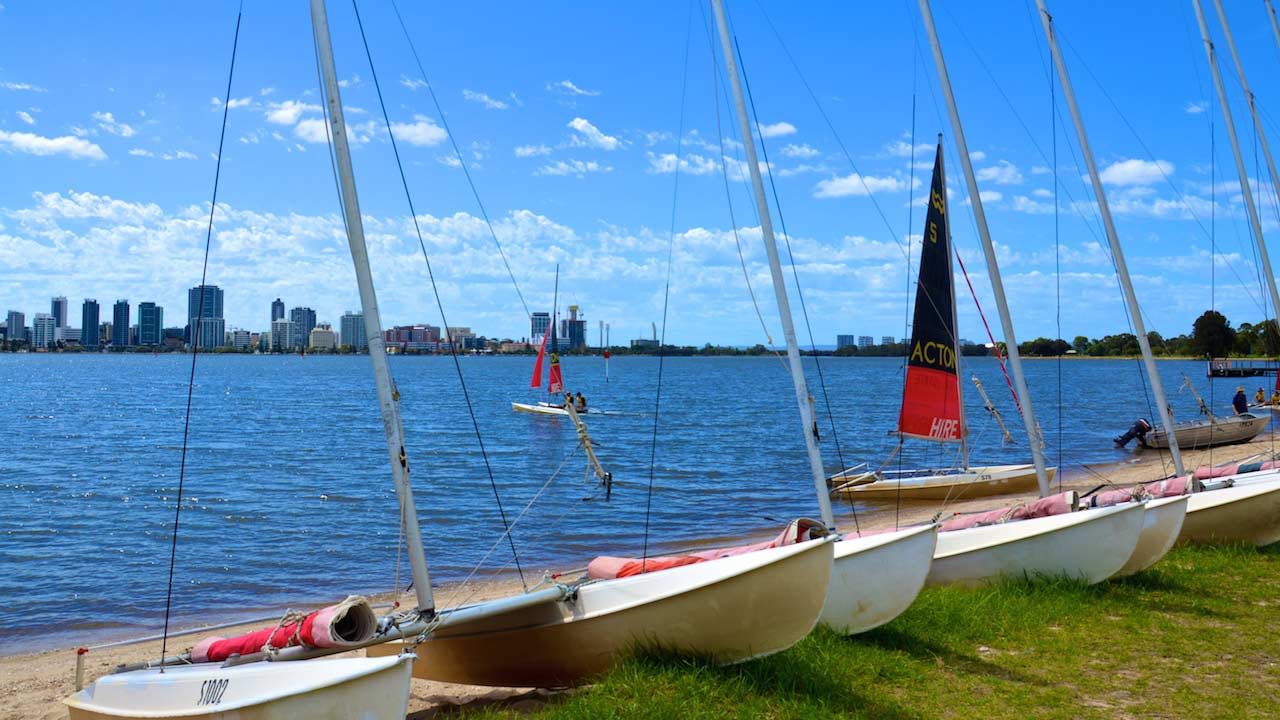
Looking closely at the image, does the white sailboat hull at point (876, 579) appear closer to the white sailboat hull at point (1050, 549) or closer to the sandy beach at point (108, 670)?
the white sailboat hull at point (1050, 549)

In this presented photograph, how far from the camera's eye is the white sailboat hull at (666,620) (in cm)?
790

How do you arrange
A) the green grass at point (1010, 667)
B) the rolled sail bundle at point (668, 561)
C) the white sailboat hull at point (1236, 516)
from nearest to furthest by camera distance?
the green grass at point (1010, 667) < the rolled sail bundle at point (668, 561) < the white sailboat hull at point (1236, 516)

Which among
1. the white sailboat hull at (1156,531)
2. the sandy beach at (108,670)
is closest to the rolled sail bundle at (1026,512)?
the white sailboat hull at (1156,531)

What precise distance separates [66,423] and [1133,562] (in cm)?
5993

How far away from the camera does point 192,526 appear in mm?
24922

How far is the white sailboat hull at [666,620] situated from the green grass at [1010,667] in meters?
0.22

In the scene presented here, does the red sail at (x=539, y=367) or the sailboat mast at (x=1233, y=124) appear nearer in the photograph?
the sailboat mast at (x=1233, y=124)

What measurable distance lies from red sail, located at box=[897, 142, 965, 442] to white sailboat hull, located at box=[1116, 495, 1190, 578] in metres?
4.53

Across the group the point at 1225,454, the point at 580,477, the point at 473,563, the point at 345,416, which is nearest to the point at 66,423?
the point at 345,416

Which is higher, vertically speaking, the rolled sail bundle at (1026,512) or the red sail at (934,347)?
the red sail at (934,347)

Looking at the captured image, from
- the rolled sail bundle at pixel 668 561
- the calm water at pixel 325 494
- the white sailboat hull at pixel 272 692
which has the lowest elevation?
the calm water at pixel 325 494

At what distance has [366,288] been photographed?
799 centimetres

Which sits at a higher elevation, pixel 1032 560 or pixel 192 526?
pixel 1032 560

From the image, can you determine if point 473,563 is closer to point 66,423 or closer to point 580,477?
point 580,477
